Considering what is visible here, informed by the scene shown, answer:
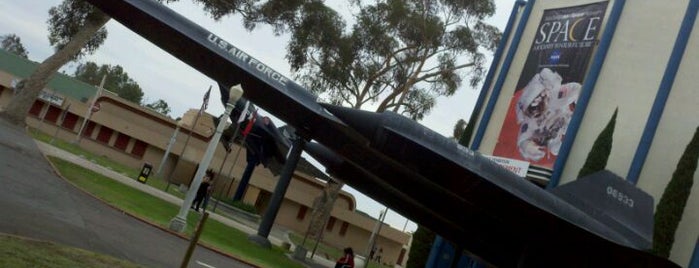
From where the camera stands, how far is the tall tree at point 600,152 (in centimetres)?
2061

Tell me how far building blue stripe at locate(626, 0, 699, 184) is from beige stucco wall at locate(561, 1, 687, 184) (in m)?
0.56

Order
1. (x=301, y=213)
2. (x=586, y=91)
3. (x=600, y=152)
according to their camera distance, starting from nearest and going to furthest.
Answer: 1. (x=600, y=152)
2. (x=586, y=91)
3. (x=301, y=213)

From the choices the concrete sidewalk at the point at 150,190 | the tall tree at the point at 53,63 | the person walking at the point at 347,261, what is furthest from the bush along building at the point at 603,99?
the tall tree at the point at 53,63

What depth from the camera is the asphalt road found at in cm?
1063

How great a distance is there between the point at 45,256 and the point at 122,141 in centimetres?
5142

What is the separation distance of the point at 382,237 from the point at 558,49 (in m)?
43.3

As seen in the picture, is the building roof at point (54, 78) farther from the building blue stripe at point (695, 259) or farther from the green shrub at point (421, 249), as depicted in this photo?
the building blue stripe at point (695, 259)

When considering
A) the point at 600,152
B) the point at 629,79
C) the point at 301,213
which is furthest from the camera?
the point at 301,213

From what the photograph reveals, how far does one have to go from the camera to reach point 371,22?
3825 centimetres

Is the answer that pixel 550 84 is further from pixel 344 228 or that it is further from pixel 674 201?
pixel 344 228

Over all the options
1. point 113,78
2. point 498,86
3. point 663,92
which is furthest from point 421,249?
point 113,78

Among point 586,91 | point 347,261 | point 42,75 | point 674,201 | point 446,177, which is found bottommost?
point 347,261

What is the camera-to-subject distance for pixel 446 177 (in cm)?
1212

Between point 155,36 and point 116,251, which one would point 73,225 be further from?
point 155,36
